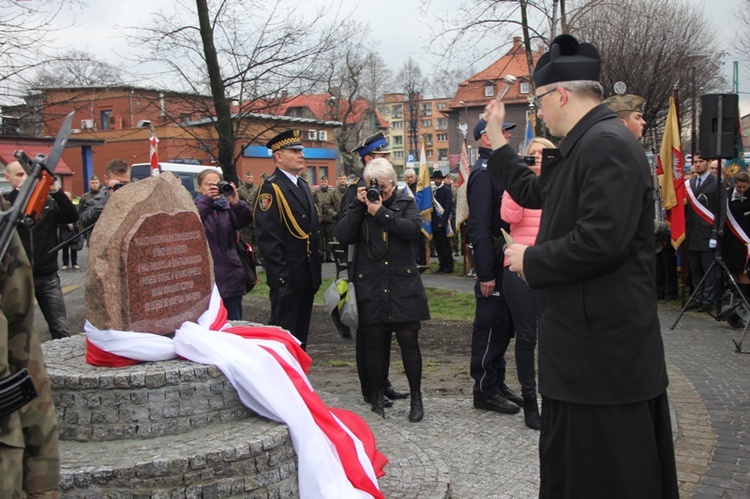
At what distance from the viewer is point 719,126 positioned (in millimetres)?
9328

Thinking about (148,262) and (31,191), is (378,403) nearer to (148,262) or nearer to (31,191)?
(148,262)

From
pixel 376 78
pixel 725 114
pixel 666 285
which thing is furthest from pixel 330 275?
pixel 376 78

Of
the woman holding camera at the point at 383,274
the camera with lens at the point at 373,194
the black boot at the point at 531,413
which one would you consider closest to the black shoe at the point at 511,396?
the black boot at the point at 531,413

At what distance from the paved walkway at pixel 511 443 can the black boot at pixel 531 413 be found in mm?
59

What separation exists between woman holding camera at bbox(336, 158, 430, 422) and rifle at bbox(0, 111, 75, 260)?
339cm

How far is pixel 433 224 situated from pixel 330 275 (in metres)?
2.85

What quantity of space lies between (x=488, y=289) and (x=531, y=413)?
1009 millimetres

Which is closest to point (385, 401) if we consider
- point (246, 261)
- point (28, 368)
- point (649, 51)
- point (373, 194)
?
point (373, 194)

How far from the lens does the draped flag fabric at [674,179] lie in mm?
10773

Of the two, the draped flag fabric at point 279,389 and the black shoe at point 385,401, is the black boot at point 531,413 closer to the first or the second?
the black shoe at point 385,401

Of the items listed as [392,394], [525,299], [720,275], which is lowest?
[392,394]

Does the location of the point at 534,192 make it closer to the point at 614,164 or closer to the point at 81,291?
the point at 614,164

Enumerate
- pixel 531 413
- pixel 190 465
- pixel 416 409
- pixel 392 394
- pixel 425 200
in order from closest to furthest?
pixel 190 465, pixel 531 413, pixel 416 409, pixel 392 394, pixel 425 200

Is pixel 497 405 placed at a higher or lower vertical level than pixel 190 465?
lower
